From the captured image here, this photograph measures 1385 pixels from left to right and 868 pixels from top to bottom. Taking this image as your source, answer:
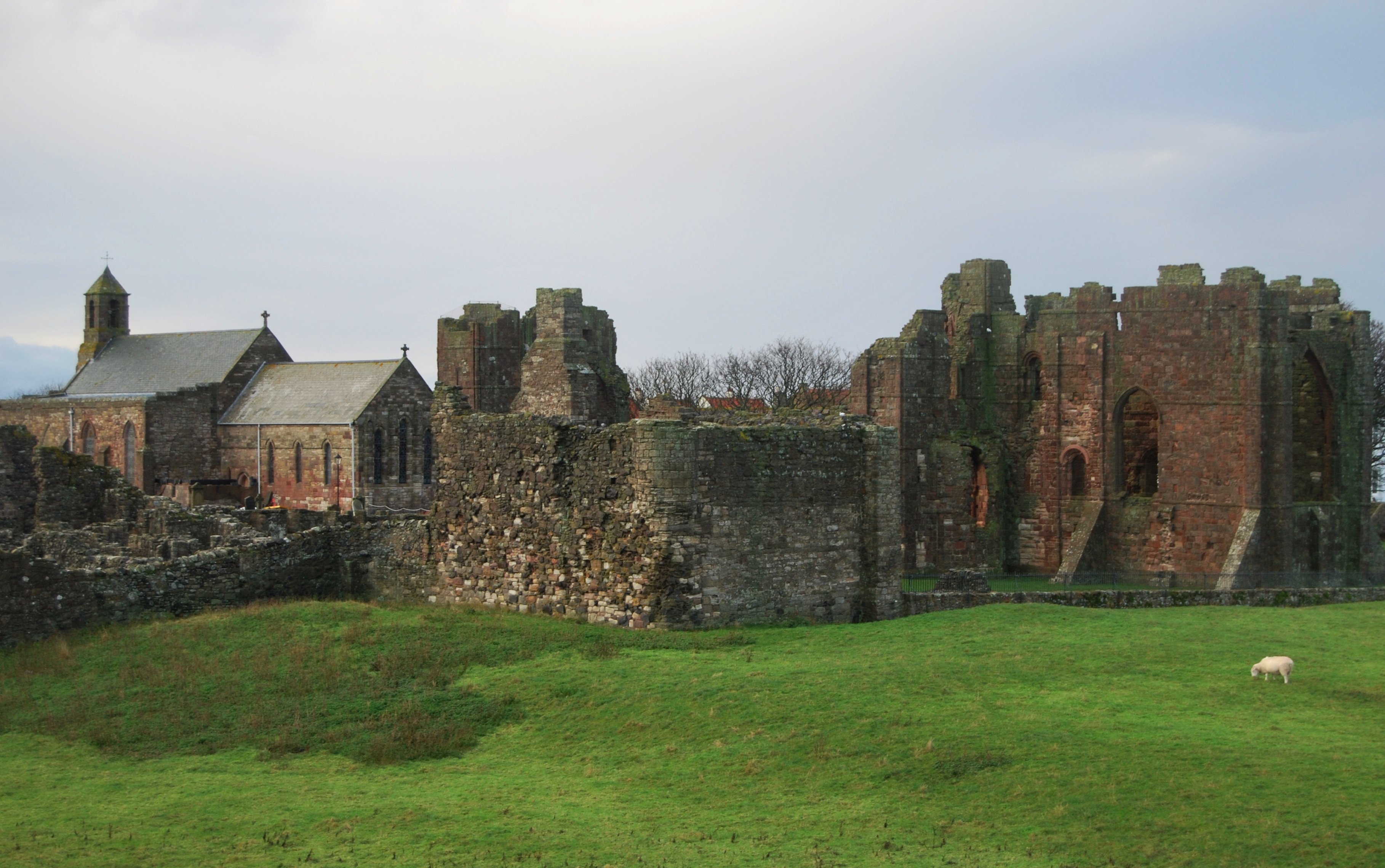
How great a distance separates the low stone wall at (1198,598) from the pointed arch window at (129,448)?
158 ft

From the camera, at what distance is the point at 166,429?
61.9 m

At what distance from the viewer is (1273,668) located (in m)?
15.7

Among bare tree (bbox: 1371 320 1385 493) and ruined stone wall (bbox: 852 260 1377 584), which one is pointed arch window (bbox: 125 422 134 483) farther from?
bare tree (bbox: 1371 320 1385 493)

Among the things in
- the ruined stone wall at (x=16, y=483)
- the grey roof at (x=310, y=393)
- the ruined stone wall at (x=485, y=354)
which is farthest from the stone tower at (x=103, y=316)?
the ruined stone wall at (x=16, y=483)

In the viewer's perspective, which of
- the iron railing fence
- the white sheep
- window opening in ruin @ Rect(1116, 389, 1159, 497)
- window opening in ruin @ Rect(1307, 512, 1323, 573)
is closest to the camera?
the white sheep

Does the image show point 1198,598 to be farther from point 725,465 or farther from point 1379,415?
point 1379,415

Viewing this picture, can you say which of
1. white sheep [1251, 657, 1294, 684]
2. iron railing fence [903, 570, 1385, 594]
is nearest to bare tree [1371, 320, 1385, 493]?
iron railing fence [903, 570, 1385, 594]

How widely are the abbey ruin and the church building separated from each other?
160mm

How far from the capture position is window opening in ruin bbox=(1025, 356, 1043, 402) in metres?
39.8

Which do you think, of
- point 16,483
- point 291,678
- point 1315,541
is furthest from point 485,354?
point 291,678

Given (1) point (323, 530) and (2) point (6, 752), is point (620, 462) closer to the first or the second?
(1) point (323, 530)

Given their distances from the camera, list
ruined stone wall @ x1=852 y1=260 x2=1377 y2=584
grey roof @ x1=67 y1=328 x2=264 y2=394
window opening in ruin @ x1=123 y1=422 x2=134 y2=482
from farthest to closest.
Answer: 1. grey roof @ x1=67 y1=328 x2=264 y2=394
2. window opening in ruin @ x1=123 y1=422 x2=134 y2=482
3. ruined stone wall @ x1=852 y1=260 x2=1377 y2=584

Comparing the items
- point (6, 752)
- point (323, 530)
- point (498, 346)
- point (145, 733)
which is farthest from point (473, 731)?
point (498, 346)

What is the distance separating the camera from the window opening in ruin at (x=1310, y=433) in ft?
121
